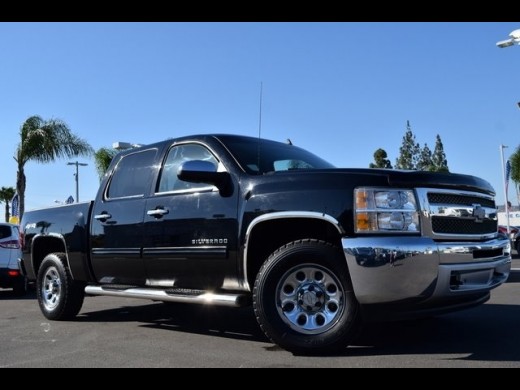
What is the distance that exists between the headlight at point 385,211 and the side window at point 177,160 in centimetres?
181

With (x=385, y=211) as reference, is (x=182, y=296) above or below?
below

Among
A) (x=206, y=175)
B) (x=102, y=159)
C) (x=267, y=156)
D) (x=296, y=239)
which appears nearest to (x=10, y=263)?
(x=267, y=156)

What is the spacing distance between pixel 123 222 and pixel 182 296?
1252 millimetres

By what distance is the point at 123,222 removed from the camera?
619 cm

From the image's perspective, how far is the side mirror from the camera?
5118 millimetres

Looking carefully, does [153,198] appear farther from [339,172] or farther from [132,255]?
[339,172]

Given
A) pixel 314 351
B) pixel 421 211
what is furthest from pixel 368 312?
pixel 421 211

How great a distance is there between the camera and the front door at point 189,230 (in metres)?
5.19

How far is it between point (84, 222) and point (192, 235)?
191cm

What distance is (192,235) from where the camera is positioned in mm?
5418

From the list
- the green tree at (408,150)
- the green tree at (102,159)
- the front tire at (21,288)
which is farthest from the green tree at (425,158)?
the front tire at (21,288)

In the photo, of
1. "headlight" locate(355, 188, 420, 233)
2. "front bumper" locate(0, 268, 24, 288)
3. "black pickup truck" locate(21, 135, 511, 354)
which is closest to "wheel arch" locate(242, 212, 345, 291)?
"black pickup truck" locate(21, 135, 511, 354)

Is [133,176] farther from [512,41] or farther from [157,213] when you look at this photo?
[512,41]
